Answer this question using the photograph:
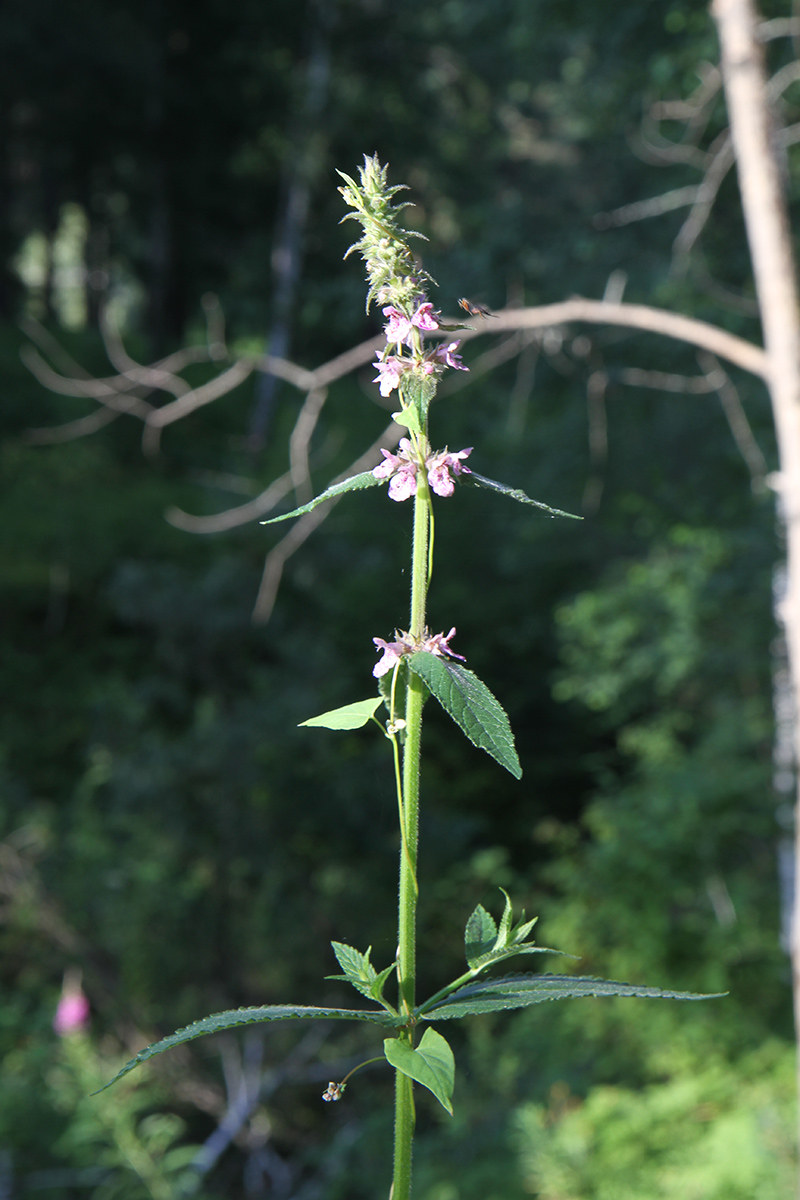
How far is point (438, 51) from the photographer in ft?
31.8

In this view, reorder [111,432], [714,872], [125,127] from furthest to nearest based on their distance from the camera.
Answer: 1. [125,127]
2. [111,432]
3. [714,872]

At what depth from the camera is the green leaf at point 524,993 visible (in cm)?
32

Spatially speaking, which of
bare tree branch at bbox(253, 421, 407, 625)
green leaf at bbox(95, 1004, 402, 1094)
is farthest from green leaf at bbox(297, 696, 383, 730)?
bare tree branch at bbox(253, 421, 407, 625)

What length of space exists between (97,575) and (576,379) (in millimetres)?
4093

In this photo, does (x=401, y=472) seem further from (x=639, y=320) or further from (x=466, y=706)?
(x=639, y=320)

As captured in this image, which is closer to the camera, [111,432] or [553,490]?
[553,490]

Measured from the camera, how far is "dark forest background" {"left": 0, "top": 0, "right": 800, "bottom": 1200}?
4.09m

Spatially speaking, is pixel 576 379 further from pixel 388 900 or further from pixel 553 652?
pixel 388 900

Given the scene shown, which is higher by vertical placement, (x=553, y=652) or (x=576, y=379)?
(x=576, y=379)

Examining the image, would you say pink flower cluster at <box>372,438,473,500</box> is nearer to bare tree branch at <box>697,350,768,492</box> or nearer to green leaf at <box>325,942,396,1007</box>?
green leaf at <box>325,942,396,1007</box>

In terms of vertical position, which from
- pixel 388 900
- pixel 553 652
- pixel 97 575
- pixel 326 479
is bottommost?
pixel 388 900

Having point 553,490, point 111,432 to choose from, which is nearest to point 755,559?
point 553,490

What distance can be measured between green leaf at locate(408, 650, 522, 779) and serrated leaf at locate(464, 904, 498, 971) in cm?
11

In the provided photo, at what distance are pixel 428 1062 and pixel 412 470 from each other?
0.71 feet
